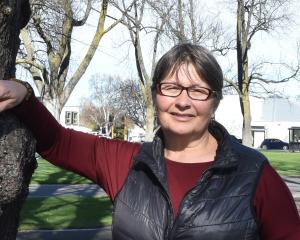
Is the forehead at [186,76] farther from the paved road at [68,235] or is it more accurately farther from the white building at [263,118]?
the white building at [263,118]

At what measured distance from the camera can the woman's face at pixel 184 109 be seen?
223 centimetres

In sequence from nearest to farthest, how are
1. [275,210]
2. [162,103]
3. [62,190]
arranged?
[275,210]
[162,103]
[62,190]

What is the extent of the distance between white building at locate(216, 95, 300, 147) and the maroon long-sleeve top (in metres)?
82.9

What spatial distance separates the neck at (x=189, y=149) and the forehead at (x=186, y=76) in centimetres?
22

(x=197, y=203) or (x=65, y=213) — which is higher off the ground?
(x=197, y=203)

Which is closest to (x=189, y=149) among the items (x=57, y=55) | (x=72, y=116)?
(x=57, y=55)

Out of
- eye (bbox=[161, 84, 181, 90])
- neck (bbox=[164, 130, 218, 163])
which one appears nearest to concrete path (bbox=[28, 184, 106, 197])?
neck (bbox=[164, 130, 218, 163])

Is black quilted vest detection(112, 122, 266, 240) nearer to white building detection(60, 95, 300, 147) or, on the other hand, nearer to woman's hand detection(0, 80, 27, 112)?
woman's hand detection(0, 80, 27, 112)

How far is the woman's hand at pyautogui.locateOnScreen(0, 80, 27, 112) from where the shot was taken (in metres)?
2.00

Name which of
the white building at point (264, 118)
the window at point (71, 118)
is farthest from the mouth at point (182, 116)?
the window at point (71, 118)

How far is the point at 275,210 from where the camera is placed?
2.16 m

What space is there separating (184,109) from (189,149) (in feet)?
0.64

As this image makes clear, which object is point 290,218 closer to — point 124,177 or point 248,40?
point 124,177

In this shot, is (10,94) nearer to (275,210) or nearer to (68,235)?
(275,210)
